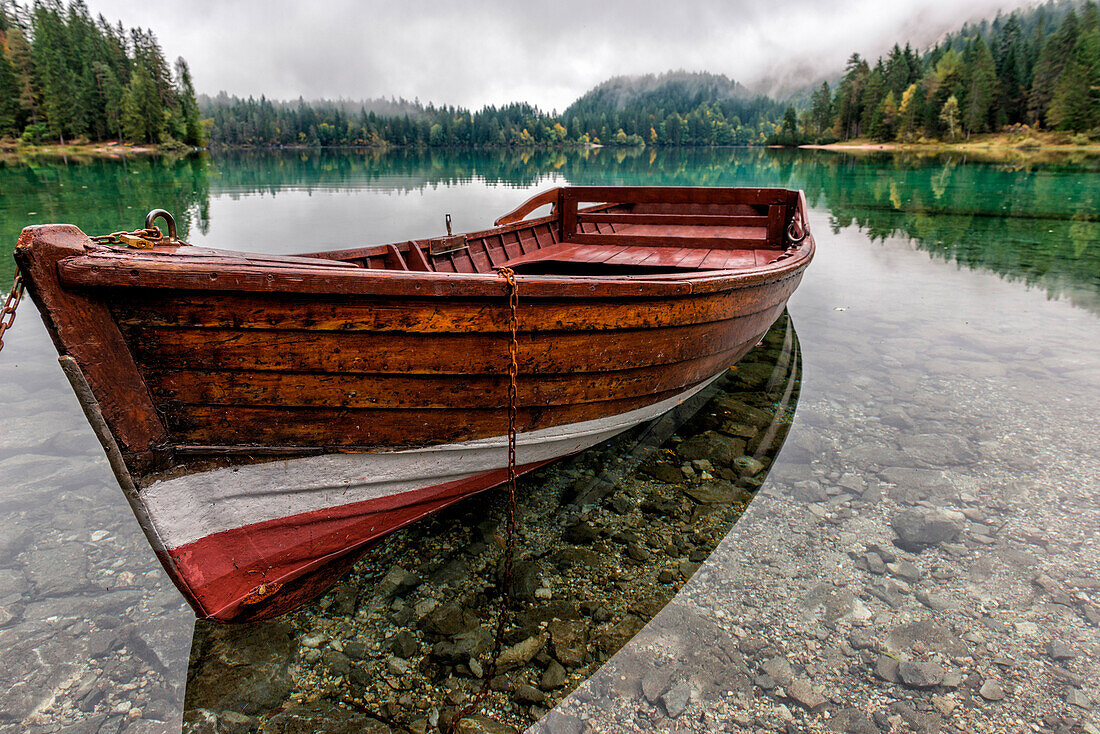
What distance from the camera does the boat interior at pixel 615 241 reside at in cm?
678

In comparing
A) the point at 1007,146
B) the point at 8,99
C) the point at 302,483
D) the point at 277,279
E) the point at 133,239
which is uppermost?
the point at 8,99

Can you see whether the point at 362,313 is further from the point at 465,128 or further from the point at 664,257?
the point at 465,128

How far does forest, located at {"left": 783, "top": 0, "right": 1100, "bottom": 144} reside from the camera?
201 feet

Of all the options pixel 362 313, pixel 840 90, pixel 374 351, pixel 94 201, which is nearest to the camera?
pixel 362 313

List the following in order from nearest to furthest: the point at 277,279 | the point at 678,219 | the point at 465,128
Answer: the point at 277,279, the point at 678,219, the point at 465,128

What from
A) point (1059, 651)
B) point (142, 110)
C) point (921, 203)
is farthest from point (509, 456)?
point (142, 110)

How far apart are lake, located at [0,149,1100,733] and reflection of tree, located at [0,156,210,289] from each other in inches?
381

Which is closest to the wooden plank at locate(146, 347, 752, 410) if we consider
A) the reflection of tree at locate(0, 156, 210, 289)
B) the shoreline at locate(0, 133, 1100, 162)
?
the reflection of tree at locate(0, 156, 210, 289)

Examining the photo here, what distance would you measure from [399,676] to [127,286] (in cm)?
233

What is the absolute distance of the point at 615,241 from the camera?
8688mm

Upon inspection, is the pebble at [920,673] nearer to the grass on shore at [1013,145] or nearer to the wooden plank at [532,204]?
the wooden plank at [532,204]

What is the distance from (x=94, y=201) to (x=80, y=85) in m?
69.8

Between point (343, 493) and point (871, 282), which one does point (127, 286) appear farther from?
point (871, 282)

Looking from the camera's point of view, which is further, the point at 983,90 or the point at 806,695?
the point at 983,90
